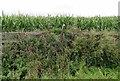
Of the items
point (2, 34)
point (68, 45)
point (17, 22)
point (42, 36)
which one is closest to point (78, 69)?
point (68, 45)

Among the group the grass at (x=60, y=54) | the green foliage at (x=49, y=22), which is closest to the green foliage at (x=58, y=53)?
the grass at (x=60, y=54)

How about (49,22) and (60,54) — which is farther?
(49,22)

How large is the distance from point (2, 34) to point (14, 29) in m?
1.30

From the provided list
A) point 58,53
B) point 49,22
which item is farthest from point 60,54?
point 49,22

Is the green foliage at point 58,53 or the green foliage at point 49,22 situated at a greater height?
the green foliage at point 49,22

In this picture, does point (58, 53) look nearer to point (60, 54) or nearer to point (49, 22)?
point (60, 54)

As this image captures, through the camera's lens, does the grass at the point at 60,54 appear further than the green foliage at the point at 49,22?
No

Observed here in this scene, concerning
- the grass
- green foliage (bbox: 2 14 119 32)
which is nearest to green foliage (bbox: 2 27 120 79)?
the grass

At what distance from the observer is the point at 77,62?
29.9 feet

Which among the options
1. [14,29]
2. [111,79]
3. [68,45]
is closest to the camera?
[111,79]

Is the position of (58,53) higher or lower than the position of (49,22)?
lower

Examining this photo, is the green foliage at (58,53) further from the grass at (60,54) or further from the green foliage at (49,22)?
the green foliage at (49,22)

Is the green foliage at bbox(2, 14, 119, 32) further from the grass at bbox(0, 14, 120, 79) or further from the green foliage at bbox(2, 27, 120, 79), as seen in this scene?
the green foliage at bbox(2, 27, 120, 79)

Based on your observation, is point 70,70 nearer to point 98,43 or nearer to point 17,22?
point 98,43
